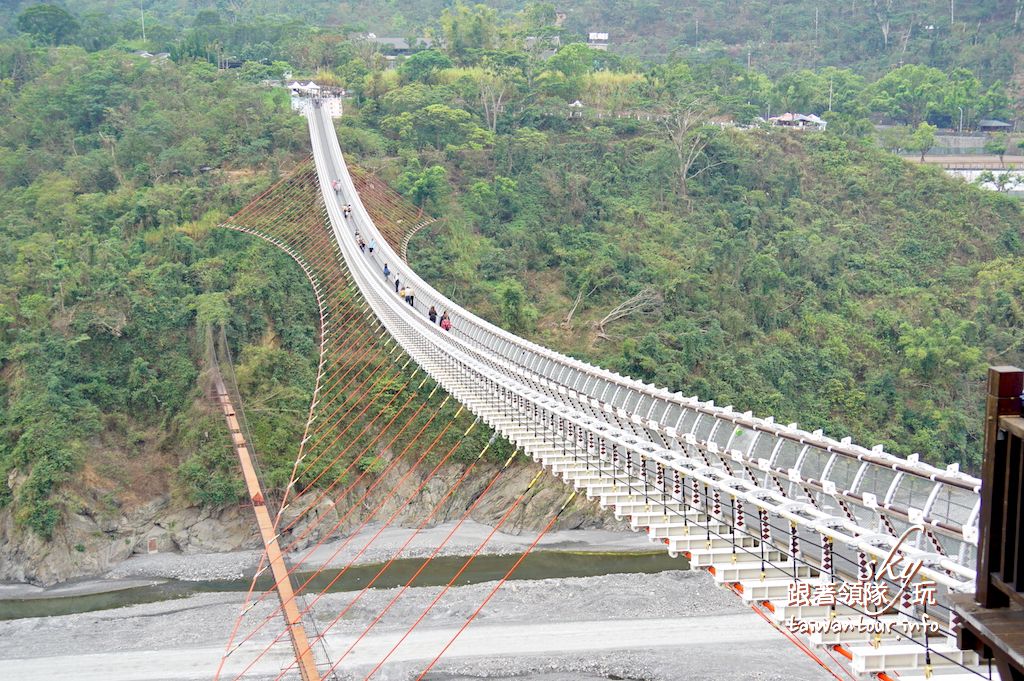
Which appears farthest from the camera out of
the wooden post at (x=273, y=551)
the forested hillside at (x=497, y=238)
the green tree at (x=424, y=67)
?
the green tree at (x=424, y=67)

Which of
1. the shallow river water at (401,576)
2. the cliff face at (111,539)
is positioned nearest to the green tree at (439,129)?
the cliff face at (111,539)

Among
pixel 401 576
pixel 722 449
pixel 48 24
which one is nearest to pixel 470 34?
pixel 48 24

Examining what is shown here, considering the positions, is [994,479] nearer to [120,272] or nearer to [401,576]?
[401,576]

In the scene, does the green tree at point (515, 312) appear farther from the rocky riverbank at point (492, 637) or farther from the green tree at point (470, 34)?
the green tree at point (470, 34)

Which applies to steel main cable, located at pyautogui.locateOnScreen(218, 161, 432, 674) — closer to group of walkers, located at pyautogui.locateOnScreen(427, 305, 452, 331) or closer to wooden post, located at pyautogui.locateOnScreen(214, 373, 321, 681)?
wooden post, located at pyautogui.locateOnScreen(214, 373, 321, 681)

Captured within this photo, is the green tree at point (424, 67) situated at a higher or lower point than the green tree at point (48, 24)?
lower

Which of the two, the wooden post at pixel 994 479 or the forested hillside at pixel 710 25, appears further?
the forested hillside at pixel 710 25
